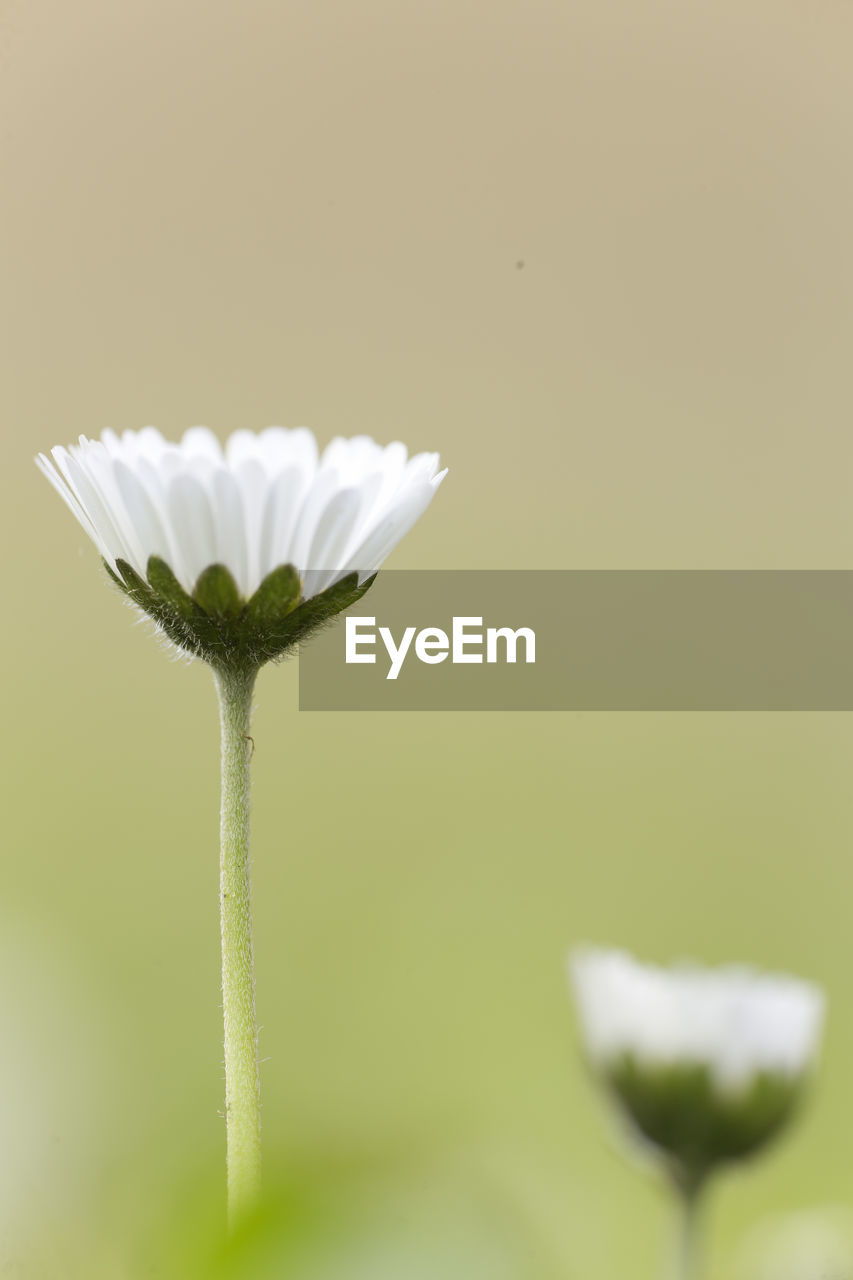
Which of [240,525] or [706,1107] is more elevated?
[240,525]

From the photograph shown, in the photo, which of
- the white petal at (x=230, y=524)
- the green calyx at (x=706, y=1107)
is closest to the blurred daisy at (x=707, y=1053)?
the green calyx at (x=706, y=1107)

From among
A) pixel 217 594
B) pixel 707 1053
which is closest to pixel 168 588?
pixel 217 594

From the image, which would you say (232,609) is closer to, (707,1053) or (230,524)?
(230,524)

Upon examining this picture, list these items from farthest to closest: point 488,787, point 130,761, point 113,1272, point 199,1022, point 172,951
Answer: point 488,787
point 130,761
point 172,951
point 199,1022
point 113,1272

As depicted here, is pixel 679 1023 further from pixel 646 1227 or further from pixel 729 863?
pixel 729 863

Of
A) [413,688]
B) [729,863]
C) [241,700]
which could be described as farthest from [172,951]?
[241,700]

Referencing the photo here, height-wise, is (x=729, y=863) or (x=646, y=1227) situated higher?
(x=729, y=863)

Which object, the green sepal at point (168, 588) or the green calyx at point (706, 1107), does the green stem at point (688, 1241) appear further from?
the green sepal at point (168, 588)
